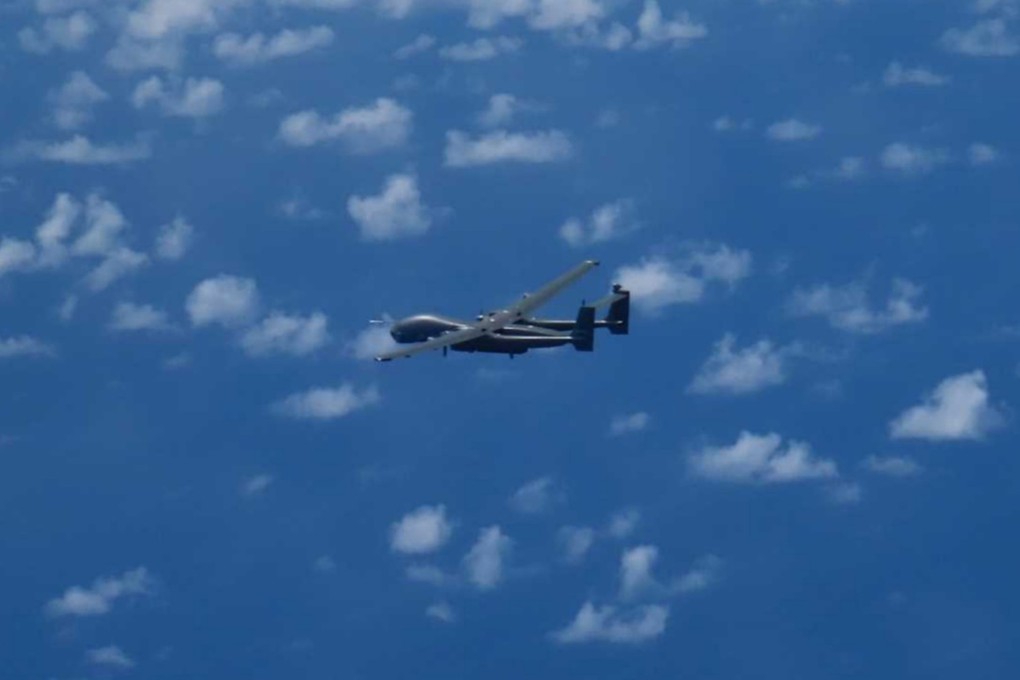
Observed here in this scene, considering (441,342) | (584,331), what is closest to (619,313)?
(584,331)

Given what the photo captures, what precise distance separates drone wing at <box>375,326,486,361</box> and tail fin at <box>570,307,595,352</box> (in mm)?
4886

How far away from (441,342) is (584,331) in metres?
7.79

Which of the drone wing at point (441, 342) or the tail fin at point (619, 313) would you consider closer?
the drone wing at point (441, 342)

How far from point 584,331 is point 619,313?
9.64 ft

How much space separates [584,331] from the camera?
346 feet

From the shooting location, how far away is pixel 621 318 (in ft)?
353

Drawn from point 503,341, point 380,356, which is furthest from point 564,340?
point 380,356

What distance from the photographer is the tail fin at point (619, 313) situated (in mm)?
107000

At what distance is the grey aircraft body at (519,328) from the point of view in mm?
104875

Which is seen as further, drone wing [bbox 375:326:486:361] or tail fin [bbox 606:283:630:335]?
tail fin [bbox 606:283:630:335]

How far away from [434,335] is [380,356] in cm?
886

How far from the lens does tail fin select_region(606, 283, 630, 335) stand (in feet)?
→ 351

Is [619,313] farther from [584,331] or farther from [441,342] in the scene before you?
[441,342]

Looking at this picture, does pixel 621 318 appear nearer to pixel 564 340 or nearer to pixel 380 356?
pixel 564 340
